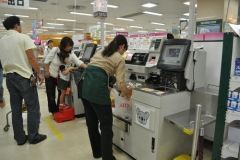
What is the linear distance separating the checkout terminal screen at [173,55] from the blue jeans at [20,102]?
1.74 metres

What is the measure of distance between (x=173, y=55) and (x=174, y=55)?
0.01 metres

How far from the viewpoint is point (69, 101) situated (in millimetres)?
3918

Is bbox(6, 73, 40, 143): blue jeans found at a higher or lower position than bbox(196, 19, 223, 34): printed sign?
lower

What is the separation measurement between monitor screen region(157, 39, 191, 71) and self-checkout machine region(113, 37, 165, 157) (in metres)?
0.19

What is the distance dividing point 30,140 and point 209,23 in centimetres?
545

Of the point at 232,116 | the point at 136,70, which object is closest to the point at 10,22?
the point at 136,70

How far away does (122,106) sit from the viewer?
7.85ft

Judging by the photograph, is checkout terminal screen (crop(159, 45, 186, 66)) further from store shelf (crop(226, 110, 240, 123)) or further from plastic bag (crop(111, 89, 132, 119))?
store shelf (crop(226, 110, 240, 123))

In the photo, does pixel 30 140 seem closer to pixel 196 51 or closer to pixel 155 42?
pixel 155 42

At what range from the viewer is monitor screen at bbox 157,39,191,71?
1.95 metres

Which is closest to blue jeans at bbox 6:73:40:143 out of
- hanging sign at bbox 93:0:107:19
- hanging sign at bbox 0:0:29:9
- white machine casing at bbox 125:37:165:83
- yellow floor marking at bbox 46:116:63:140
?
yellow floor marking at bbox 46:116:63:140

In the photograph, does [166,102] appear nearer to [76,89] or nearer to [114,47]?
[114,47]

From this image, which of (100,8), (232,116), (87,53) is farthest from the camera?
(87,53)

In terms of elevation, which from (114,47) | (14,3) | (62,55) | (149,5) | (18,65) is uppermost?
(149,5)
